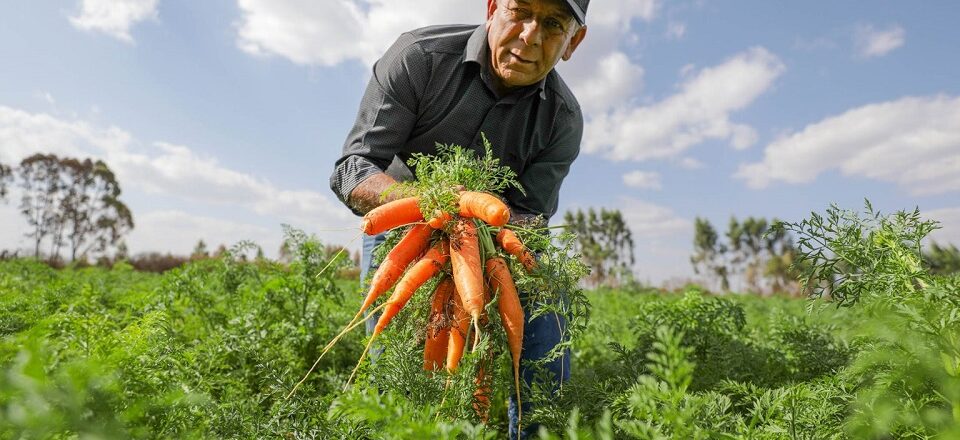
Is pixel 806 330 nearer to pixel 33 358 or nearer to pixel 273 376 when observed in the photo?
pixel 273 376

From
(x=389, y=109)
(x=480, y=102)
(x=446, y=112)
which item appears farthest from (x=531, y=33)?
(x=389, y=109)

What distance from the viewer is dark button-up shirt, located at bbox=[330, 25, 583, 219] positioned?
2.90 metres

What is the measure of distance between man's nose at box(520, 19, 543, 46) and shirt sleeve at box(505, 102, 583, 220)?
2.55 feet

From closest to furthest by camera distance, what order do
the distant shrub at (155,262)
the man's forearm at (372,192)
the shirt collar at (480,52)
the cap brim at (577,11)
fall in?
the man's forearm at (372,192), the cap brim at (577,11), the shirt collar at (480,52), the distant shrub at (155,262)

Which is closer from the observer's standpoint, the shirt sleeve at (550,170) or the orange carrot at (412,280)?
the orange carrot at (412,280)

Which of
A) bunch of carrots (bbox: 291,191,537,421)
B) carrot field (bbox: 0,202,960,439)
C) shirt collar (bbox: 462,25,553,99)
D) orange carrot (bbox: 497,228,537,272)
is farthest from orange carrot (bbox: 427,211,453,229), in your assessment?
shirt collar (bbox: 462,25,553,99)

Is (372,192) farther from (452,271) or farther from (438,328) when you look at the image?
(438,328)

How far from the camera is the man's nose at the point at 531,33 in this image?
267 cm

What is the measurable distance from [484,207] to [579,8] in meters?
1.38

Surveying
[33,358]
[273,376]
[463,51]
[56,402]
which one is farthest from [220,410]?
[463,51]

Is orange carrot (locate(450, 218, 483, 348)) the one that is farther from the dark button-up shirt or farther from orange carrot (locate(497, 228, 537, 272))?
the dark button-up shirt

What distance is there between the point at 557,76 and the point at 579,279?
1.78 meters

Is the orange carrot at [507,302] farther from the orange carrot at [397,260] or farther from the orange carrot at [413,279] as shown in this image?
the orange carrot at [397,260]

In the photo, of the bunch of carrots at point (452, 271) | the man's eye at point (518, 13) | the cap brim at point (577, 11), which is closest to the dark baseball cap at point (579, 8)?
the cap brim at point (577, 11)
